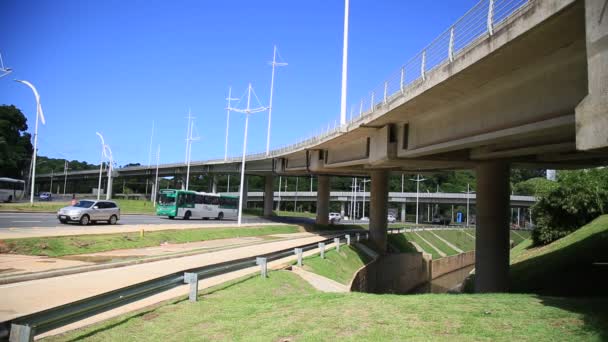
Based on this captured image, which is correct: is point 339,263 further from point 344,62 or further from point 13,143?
point 13,143

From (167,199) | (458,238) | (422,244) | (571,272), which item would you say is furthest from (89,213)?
(458,238)

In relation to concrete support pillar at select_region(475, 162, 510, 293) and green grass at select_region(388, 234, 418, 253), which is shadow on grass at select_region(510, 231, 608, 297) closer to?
concrete support pillar at select_region(475, 162, 510, 293)

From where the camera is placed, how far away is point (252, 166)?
61312mm

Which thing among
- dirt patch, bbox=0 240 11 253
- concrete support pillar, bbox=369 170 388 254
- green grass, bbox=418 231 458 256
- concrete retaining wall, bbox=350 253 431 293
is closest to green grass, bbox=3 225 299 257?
dirt patch, bbox=0 240 11 253

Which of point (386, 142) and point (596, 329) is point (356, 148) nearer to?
point (386, 142)

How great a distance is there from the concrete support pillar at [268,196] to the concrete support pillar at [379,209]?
30066mm

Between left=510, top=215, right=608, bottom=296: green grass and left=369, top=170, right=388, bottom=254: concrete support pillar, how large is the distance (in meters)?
14.2

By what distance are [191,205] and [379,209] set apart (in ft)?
64.7

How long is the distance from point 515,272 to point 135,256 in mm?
19515

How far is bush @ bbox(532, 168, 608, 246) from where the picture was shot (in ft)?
106

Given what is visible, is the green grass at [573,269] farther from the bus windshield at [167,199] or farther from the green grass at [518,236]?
the green grass at [518,236]

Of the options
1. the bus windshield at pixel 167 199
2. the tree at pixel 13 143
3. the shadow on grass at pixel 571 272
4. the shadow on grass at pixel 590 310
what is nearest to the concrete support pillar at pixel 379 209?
the shadow on grass at pixel 571 272

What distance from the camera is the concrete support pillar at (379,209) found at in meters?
40.5

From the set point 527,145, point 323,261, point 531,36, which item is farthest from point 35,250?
point 527,145
